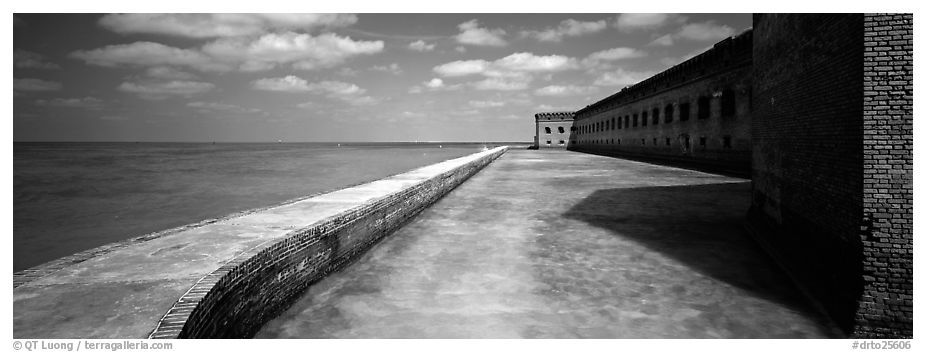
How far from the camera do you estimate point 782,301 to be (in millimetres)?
4148

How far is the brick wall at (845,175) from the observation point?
3545 millimetres

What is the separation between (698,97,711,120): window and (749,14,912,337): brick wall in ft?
60.7

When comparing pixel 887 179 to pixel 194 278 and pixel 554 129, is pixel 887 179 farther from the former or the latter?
pixel 554 129

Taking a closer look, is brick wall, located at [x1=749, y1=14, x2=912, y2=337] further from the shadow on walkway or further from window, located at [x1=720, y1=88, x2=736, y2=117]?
window, located at [x1=720, y1=88, x2=736, y2=117]

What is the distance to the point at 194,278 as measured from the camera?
3268 millimetres

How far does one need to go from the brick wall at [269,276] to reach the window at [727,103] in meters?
18.8

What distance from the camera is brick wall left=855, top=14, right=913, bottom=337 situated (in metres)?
3.51

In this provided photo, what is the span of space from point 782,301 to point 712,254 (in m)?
1.56

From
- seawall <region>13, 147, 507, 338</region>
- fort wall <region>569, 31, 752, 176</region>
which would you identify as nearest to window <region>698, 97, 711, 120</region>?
fort wall <region>569, 31, 752, 176</region>

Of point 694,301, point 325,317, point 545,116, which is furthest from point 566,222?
point 545,116

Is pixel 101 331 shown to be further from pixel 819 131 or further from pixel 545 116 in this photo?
pixel 545 116

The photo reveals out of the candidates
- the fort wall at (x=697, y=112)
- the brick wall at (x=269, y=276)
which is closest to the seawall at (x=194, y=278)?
the brick wall at (x=269, y=276)

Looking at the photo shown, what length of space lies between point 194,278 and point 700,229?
6.97 metres

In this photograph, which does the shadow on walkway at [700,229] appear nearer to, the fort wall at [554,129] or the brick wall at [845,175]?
the brick wall at [845,175]
